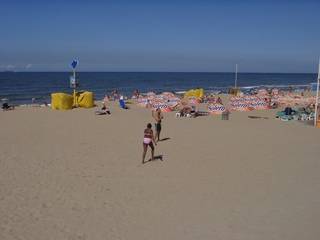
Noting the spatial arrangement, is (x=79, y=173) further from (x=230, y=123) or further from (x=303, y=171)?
(x=230, y=123)

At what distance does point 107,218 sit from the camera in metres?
6.32

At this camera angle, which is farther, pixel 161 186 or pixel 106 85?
pixel 106 85

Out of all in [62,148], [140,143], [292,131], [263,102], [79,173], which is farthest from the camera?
[263,102]

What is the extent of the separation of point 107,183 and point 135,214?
1.83 m

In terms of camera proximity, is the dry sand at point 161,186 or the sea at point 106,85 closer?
the dry sand at point 161,186

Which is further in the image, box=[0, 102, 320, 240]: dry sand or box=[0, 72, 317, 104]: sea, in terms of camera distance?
box=[0, 72, 317, 104]: sea

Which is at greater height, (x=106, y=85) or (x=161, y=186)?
(x=161, y=186)

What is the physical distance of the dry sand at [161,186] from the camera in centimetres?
598

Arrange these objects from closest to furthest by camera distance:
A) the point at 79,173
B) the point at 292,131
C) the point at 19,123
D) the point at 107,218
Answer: the point at 107,218 < the point at 79,173 < the point at 292,131 < the point at 19,123

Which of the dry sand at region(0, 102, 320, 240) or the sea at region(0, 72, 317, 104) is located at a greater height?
the dry sand at region(0, 102, 320, 240)

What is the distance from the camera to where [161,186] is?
8.11m

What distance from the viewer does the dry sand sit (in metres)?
5.98

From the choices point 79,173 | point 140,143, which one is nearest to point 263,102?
point 140,143

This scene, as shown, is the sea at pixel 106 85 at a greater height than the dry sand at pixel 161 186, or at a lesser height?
lesser
